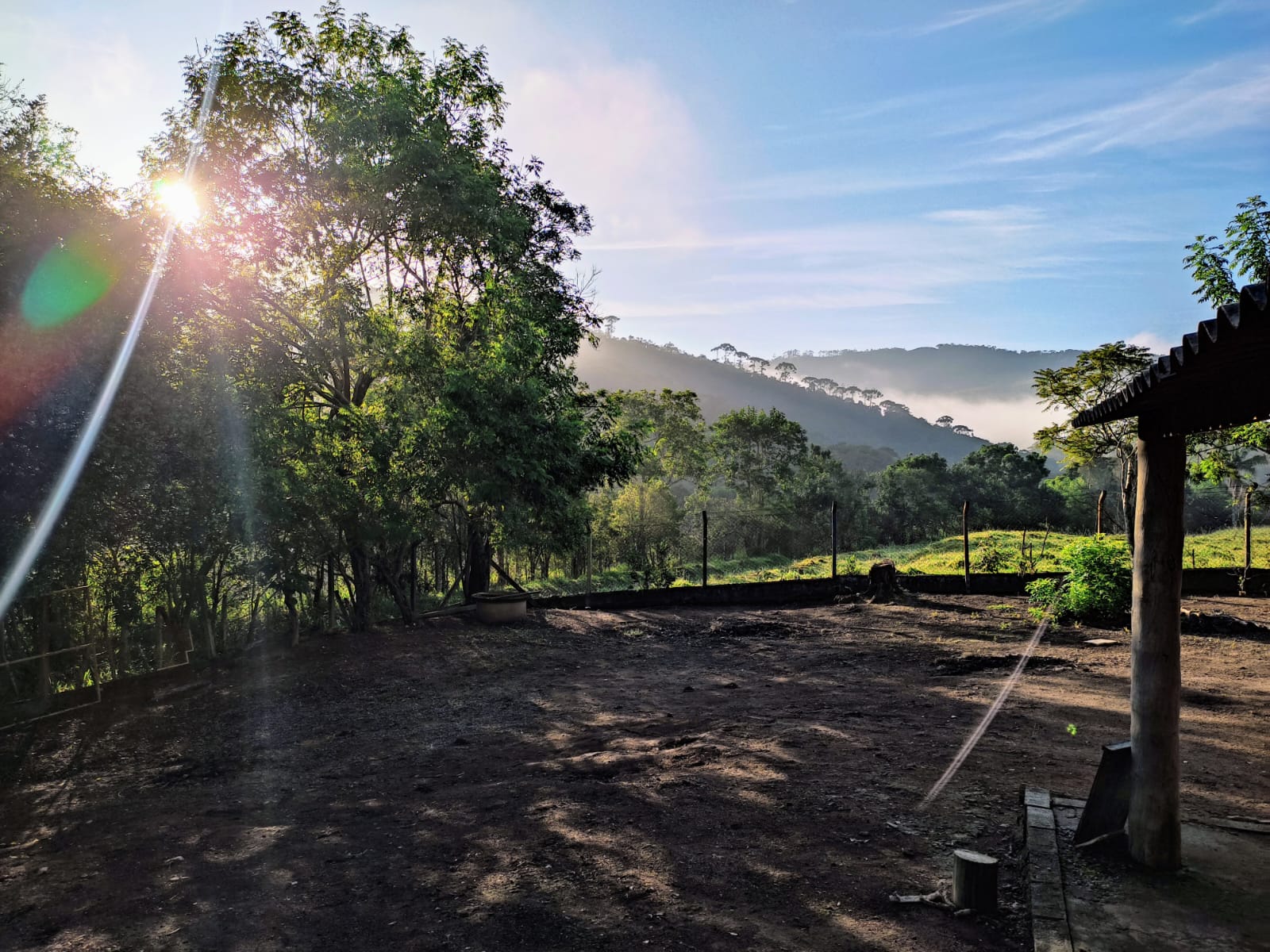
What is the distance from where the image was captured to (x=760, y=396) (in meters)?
140

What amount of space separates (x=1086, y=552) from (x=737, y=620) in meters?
5.68

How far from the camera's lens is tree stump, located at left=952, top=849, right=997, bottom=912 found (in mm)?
3566

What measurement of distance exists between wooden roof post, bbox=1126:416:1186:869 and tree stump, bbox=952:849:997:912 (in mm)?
980

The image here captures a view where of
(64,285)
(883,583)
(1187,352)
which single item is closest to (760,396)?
(883,583)

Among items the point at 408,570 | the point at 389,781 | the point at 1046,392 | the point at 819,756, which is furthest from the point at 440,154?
the point at 1046,392

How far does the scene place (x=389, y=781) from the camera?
616 centimetres

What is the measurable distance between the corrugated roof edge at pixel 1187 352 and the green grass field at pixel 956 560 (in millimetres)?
12677

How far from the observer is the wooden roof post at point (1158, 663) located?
386cm

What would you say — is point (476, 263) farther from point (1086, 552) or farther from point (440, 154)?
point (1086, 552)

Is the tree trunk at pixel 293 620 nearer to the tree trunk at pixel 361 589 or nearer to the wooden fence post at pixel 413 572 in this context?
the tree trunk at pixel 361 589

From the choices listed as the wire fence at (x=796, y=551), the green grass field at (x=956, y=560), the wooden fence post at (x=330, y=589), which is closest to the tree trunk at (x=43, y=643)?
the wooden fence post at (x=330, y=589)

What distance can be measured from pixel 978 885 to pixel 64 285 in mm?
8822

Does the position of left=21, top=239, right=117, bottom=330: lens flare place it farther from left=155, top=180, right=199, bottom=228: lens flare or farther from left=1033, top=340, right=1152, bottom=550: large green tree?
left=1033, top=340, right=1152, bottom=550: large green tree

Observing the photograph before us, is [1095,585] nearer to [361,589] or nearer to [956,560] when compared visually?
[956,560]
